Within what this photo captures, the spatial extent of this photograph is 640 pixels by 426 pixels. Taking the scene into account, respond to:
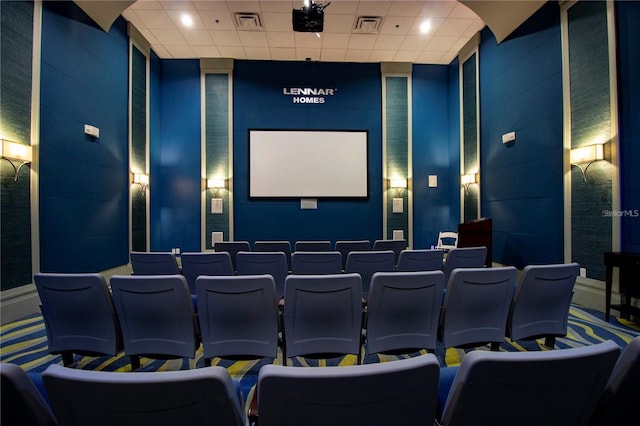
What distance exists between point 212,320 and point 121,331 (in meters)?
0.68

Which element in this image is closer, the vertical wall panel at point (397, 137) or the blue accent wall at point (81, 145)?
the blue accent wall at point (81, 145)

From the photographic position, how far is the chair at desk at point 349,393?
0.71 meters

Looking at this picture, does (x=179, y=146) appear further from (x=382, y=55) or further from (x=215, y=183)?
(x=382, y=55)

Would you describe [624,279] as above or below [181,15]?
below

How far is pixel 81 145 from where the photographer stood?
4.34 meters

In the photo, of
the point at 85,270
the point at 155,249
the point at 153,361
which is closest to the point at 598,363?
the point at 153,361

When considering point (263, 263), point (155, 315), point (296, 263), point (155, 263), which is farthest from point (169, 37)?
point (155, 315)

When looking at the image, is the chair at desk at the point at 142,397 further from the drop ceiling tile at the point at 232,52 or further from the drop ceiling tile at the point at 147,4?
the drop ceiling tile at the point at 232,52

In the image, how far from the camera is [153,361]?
2285 mm

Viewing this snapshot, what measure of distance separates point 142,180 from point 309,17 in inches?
169

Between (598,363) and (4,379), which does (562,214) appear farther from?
(4,379)

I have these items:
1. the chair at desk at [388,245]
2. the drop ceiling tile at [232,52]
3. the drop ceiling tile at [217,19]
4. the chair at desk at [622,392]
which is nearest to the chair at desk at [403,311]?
the chair at desk at [622,392]

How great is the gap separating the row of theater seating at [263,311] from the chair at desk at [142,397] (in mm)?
1003

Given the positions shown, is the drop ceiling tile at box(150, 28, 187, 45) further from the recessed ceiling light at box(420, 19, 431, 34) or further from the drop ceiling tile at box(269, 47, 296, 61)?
the recessed ceiling light at box(420, 19, 431, 34)
